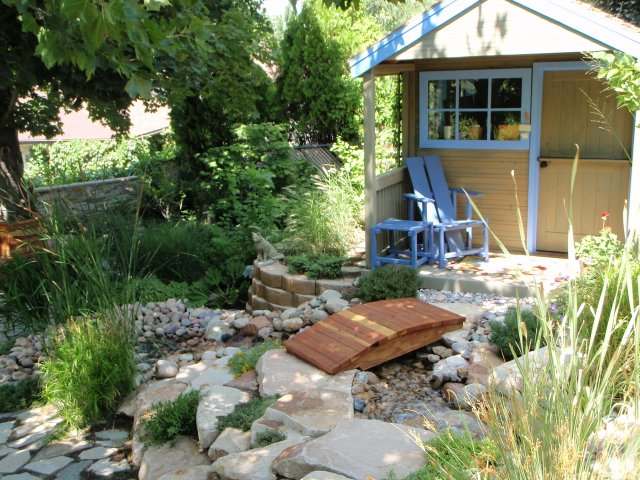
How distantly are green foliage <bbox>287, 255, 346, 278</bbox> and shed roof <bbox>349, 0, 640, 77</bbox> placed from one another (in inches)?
69.3

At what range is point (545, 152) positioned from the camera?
689 cm

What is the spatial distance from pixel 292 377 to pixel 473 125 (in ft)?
12.8

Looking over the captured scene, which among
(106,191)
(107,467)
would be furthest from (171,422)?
(106,191)

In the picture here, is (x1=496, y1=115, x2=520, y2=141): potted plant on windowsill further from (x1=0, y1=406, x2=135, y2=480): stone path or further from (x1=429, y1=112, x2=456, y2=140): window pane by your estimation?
(x1=0, y1=406, x2=135, y2=480): stone path

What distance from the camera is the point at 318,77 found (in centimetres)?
1255

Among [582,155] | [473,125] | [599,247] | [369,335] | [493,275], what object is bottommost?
[369,335]

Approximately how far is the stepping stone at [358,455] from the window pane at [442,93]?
4501mm

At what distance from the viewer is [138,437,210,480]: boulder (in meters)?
3.82

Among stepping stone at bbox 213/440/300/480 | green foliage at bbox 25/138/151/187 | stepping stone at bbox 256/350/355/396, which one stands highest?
green foliage at bbox 25/138/151/187

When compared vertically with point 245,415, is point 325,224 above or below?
above

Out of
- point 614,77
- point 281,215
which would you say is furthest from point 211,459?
point 281,215

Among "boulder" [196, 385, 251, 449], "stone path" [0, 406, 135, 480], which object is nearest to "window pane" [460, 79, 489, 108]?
"boulder" [196, 385, 251, 449]

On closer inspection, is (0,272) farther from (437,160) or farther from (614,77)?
(614,77)

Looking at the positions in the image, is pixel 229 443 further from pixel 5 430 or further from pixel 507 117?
pixel 507 117
